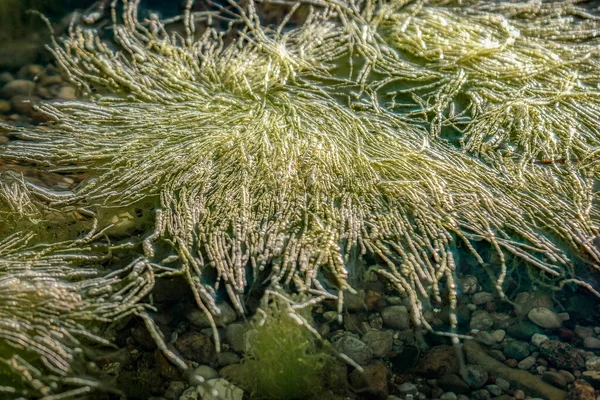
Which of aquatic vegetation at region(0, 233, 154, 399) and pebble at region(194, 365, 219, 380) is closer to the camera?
aquatic vegetation at region(0, 233, 154, 399)

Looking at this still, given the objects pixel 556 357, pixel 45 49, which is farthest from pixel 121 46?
pixel 556 357

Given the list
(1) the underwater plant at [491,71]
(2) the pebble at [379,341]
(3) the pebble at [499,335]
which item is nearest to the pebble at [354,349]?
(2) the pebble at [379,341]

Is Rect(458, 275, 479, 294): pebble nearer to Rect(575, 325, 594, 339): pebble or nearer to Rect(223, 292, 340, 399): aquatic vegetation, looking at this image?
Rect(575, 325, 594, 339): pebble

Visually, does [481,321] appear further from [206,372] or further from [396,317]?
[206,372]

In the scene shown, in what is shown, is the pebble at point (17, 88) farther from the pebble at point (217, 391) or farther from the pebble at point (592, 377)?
the pebble at point (592, 377)

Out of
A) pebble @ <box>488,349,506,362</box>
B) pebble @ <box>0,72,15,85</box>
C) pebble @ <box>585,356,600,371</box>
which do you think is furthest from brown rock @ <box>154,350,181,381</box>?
pebble @ <box>0,72,15,85</box>

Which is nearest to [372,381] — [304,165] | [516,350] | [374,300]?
[374,300]
